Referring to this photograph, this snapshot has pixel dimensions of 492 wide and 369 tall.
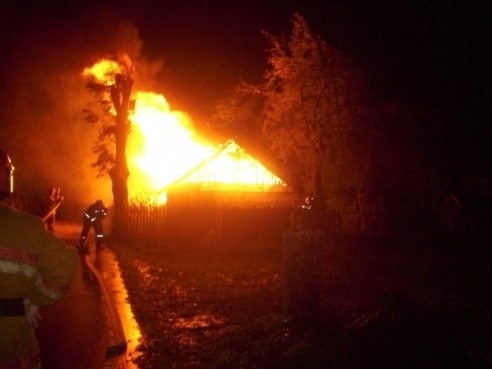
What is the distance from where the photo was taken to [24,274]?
3133 mm

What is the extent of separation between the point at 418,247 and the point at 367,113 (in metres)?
5.14

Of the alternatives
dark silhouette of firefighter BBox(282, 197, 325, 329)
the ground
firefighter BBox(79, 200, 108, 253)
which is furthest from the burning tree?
dark silhouette of firefighter BBox(282, 197, 325, 329)

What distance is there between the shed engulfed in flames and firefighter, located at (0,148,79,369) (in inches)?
717

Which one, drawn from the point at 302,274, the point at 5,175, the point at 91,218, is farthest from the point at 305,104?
the point at 5,175

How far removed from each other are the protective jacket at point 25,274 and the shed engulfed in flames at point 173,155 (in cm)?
1821

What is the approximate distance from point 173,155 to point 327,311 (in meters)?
19.8

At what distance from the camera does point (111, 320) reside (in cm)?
852

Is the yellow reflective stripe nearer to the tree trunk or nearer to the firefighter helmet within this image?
A: the firefighter helmet

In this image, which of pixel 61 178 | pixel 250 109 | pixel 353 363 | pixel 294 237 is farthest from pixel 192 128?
pixel 353 363

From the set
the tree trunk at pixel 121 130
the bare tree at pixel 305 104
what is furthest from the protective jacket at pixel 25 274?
the tree trunk at pixel 121 130

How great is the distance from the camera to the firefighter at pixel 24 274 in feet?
10.1

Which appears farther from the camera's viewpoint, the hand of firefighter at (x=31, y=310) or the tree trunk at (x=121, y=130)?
the tree trunk at (x=121, y=130)

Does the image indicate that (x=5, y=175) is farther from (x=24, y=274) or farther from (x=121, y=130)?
(x=121, y=130)

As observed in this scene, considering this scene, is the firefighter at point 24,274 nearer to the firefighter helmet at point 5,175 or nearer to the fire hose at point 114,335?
the firefighter helmet at point 5,175
